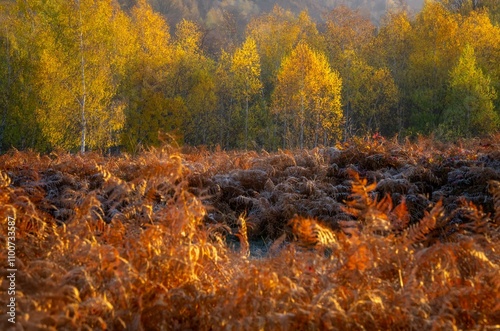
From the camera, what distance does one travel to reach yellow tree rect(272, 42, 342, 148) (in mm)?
25281

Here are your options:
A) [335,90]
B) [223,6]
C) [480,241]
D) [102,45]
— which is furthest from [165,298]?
[223,6]

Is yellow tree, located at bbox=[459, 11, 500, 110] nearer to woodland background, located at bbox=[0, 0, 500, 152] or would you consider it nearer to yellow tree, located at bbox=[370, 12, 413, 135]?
woodland background, located at bbox=[0, 0, 500, 152]

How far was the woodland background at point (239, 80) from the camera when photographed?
19.1m

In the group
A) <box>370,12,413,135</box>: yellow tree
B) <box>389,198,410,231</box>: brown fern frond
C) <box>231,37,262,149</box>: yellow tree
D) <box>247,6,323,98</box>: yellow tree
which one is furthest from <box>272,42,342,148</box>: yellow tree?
<box>389,198,410,231</box>: brown fern frond

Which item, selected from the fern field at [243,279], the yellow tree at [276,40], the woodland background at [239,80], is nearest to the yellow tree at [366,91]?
the woodland background at [239,80]

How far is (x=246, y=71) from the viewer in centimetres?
2964

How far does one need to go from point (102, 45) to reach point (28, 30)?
7196mm

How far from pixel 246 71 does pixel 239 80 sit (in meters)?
0.72

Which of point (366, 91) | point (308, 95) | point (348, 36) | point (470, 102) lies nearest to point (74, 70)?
point (308, 95)

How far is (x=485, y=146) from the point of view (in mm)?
8297

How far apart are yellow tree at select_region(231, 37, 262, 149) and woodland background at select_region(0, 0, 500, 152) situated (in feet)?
0.26

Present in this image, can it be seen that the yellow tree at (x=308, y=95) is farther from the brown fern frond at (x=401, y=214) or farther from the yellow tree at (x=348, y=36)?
the brown fern frond at (x=401, y=214)

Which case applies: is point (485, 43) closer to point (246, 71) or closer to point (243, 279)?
point (246, 71)

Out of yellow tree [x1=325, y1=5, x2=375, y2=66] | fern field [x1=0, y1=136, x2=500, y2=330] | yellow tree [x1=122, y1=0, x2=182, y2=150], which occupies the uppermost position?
yellow tree [x1=325, y1=5, x2=375, y2=66]
